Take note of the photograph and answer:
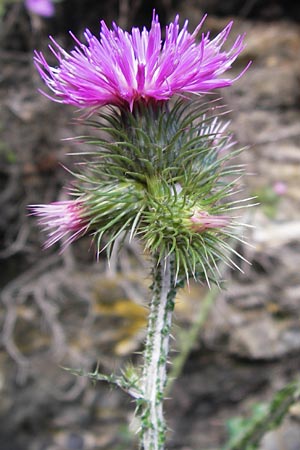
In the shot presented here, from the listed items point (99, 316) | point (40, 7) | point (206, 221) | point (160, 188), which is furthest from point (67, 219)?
point (40, 7)

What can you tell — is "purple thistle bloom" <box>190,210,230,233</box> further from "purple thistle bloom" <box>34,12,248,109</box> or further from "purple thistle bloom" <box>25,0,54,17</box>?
"purple thistle bloom" <box>25,0,54,17</box>

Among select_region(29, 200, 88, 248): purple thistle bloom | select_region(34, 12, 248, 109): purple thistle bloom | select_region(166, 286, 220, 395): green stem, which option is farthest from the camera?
select_region(166, 286, 220, 395): green stem

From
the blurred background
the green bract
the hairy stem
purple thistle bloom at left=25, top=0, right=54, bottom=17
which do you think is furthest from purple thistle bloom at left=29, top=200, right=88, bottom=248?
purple thistle bloom at left=25, top=0, right=54, bottom=17

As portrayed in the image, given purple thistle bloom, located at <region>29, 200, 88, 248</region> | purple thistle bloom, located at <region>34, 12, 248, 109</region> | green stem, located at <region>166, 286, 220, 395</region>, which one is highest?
purple thistle bloom, located at <region>34, 12, 248, 109</region>

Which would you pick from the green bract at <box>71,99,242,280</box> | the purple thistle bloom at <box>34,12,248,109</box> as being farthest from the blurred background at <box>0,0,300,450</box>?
the purple thistle bloom at <box>34,12,248,109</box>

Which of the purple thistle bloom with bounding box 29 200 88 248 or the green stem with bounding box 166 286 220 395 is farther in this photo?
the green stem with bounding box 166 286 220 395

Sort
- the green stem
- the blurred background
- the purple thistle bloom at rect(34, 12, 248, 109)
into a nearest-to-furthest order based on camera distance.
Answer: the purple thistle bloom at rect(34, 12, 248, 109), the green stem, the blurred background

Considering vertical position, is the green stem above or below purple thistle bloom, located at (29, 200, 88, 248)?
below

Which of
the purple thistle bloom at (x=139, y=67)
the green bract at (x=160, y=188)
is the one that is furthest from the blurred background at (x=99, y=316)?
the purple thistle bloom at (x=139, y=67)
